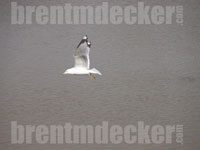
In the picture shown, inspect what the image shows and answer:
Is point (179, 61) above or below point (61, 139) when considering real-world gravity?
above

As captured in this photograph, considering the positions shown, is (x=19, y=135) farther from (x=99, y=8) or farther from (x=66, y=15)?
(x=99, y=8)

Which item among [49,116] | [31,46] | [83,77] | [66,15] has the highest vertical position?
[66,15]

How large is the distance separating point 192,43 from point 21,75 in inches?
60.5

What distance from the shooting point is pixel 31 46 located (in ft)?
7.73

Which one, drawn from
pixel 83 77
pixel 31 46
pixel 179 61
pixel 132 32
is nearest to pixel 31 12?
pixel 31 46

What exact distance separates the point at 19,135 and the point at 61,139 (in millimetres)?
369

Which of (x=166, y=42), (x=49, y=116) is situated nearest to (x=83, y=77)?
(x=49, y=116)

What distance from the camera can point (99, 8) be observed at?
2.35 meters

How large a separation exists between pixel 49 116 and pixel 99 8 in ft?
3.44

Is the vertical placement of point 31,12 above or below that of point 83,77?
above

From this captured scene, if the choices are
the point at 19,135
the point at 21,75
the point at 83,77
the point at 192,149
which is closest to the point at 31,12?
the point at 21,75

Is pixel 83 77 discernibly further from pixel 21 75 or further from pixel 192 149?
pixel 192 149

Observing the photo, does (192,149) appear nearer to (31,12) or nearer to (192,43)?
(192,43)

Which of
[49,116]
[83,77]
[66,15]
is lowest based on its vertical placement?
[49,116]
